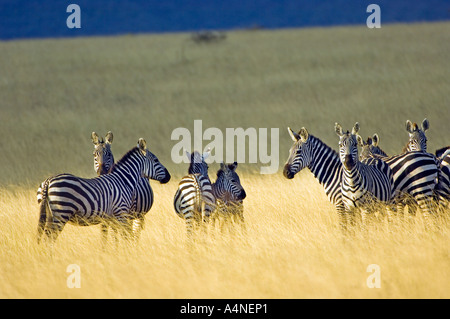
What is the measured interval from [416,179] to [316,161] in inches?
59.6

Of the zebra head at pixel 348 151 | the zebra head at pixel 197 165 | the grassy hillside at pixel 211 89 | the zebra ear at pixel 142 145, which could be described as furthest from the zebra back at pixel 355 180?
the grassy hillside at pixel 211 89

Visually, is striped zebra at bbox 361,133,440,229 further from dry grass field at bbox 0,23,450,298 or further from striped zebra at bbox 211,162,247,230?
striped zebra at bbox 211,162,247,230

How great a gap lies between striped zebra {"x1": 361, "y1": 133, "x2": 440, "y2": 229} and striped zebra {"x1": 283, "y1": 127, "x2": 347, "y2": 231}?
894 mm

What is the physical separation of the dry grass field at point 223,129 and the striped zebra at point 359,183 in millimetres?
421

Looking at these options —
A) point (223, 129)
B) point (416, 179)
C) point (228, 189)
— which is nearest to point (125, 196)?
point (228, 189)

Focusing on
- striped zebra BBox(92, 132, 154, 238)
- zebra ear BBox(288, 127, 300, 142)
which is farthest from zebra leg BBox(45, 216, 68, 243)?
zebra ear BBox(288, 127, 300, 142)

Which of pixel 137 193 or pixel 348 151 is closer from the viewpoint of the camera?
pixel 348 151

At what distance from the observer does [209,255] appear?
8.10 meters

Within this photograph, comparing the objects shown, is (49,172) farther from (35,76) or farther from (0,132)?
(35,76)

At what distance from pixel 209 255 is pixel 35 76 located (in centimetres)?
2714

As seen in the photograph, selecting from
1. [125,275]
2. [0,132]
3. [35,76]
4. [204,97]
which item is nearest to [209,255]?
[125,275]

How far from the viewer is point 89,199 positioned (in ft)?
27.6

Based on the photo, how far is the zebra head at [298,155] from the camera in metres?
9.23

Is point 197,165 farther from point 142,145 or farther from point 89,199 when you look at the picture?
point 89,199
